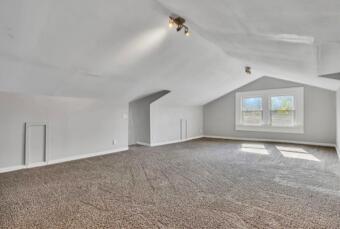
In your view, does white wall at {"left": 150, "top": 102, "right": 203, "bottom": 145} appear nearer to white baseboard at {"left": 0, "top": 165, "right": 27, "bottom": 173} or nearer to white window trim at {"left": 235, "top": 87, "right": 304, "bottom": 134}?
white window trim at {"left": 235, "top": 87, "right": 304, "bottom": 134}

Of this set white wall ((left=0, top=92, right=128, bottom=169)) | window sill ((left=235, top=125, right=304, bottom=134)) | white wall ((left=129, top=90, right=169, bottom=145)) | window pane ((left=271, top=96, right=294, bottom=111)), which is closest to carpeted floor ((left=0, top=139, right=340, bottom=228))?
white wall ((left=0, top=92, right=128, bottom=169))

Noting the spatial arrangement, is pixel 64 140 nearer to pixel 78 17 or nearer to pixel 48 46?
pixel 48 46

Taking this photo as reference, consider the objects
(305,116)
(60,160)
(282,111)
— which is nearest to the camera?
(60,160)

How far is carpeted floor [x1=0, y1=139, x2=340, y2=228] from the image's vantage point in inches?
78.4

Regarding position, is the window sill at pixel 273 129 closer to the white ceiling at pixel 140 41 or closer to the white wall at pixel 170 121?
the white wall at pixel 170 121

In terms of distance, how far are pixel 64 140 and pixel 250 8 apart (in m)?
4.50

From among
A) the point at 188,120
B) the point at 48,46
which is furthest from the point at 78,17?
the point at 188,120

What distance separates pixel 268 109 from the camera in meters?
7.25

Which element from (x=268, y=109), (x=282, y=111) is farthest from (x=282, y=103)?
(x=268, y=109)

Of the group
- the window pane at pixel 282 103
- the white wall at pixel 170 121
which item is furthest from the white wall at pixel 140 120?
the window pane at pixel 282 103

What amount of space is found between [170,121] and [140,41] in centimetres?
415

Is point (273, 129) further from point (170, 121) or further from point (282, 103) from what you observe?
point (170, 121)

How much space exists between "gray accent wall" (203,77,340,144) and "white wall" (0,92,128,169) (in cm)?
434

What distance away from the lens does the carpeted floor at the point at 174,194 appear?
1992 millimetres
